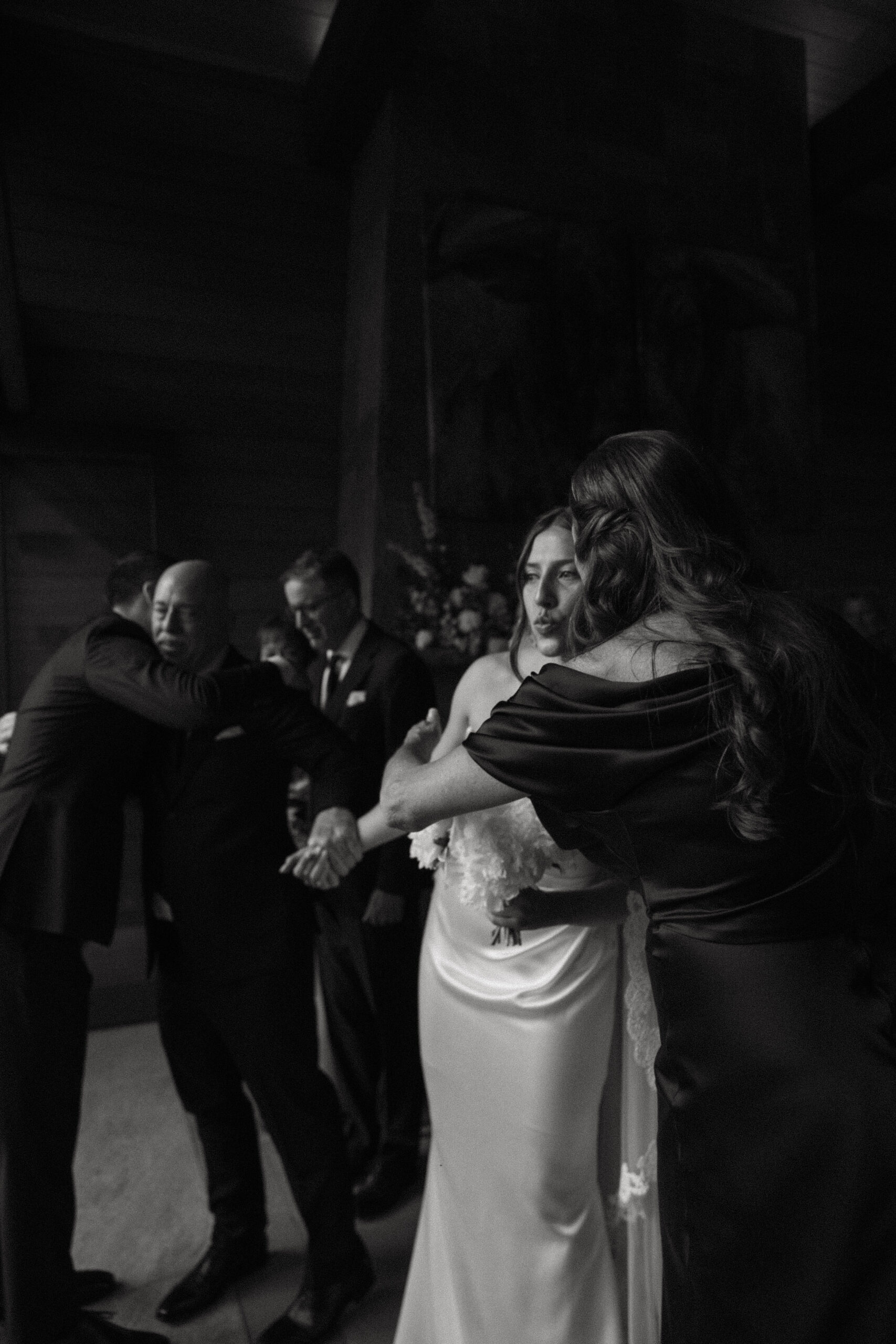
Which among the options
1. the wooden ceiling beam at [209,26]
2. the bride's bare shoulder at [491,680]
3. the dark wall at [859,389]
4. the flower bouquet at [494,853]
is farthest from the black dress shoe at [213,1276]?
the dark wall at [859,389]

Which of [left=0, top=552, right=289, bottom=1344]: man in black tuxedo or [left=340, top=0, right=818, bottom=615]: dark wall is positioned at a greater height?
[left=340, top=0, right=818, bottom=615]: dark wall

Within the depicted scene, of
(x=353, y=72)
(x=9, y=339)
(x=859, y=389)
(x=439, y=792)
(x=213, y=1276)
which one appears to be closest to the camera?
(x=439, y=792)

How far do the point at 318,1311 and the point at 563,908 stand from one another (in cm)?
136

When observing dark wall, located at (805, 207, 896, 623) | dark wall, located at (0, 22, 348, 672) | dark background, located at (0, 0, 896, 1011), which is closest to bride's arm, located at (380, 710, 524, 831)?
dark background, located at (0, 0, 896, 1011)

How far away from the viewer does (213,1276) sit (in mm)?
2670

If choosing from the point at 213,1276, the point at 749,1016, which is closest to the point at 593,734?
the point at 749,1016

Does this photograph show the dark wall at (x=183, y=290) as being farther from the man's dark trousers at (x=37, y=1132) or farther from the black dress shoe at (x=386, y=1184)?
the man's dark trousers at (x=37, y=1132)

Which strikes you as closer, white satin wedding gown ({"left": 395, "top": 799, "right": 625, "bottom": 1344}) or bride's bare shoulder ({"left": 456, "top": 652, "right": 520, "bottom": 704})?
white satin wedding gown ({"left": 395, "top": 799, "right": 625, "bottom": 1344})

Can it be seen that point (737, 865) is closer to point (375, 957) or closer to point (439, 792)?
point (439, 792)

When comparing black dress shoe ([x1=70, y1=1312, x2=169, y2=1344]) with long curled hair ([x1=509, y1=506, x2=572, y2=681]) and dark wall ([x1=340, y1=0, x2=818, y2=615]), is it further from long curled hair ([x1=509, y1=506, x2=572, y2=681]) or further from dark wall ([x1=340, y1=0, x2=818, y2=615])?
dark wall ([x1=340, y1=0, x2=818, y2=615])

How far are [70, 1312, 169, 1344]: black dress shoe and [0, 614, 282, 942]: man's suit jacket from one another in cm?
89

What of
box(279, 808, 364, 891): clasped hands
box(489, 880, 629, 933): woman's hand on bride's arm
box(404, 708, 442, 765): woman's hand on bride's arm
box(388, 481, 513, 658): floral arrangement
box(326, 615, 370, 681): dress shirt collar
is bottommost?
box(489, 880, 629, 933): woman's hand on bride's arm

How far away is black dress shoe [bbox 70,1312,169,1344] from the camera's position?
7.57ft

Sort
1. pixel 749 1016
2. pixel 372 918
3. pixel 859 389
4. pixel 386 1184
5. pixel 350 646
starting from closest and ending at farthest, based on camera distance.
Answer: pixel 749 1016
pixel 386 1184
pixel 372 918
pixel 350 646
pixel 859 389
